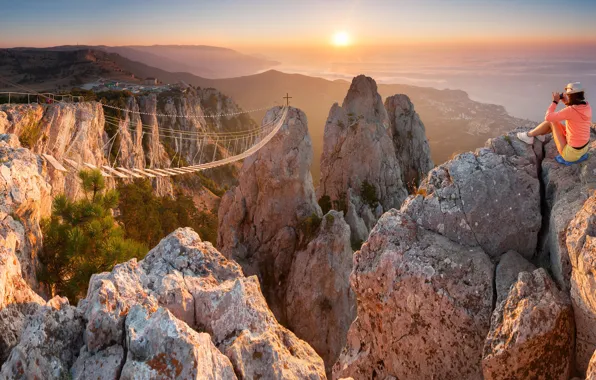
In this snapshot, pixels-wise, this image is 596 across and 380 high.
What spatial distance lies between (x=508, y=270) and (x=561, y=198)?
1559 millimetres

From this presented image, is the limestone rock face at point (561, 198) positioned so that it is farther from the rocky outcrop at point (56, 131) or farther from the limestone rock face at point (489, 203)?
the rocky outcrop at point (56, 131)

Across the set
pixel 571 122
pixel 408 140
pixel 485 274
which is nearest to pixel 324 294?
pixel 485 274

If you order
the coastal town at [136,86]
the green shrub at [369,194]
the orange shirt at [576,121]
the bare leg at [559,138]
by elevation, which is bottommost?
the green shrub at [369,194]

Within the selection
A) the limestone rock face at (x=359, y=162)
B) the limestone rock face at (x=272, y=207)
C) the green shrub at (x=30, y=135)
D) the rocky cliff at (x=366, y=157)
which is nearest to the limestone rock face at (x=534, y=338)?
the limestone rock face at (x=272, y=207)

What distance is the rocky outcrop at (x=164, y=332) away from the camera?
16.5ft

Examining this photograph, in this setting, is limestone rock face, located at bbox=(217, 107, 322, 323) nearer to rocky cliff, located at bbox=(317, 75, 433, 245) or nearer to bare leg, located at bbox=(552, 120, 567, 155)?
rocky cliff, located at bbox=(317, 75, 433, 245)

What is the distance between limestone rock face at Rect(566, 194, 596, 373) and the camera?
579 centimetres

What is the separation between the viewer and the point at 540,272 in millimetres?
6699

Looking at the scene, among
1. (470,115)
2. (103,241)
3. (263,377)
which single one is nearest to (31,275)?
(103,241)

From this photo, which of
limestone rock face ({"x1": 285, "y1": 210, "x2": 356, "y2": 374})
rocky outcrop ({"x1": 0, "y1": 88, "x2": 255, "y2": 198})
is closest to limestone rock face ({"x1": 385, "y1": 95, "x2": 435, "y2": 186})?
rocky outcrop ({"x1": 0, "y1": 88, "x2": 255, "y2": 198})

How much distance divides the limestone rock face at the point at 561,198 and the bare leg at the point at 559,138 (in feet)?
1.35

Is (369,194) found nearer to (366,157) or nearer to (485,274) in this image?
(366,157)

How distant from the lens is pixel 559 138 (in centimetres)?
791

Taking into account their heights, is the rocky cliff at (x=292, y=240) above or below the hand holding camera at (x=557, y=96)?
below
